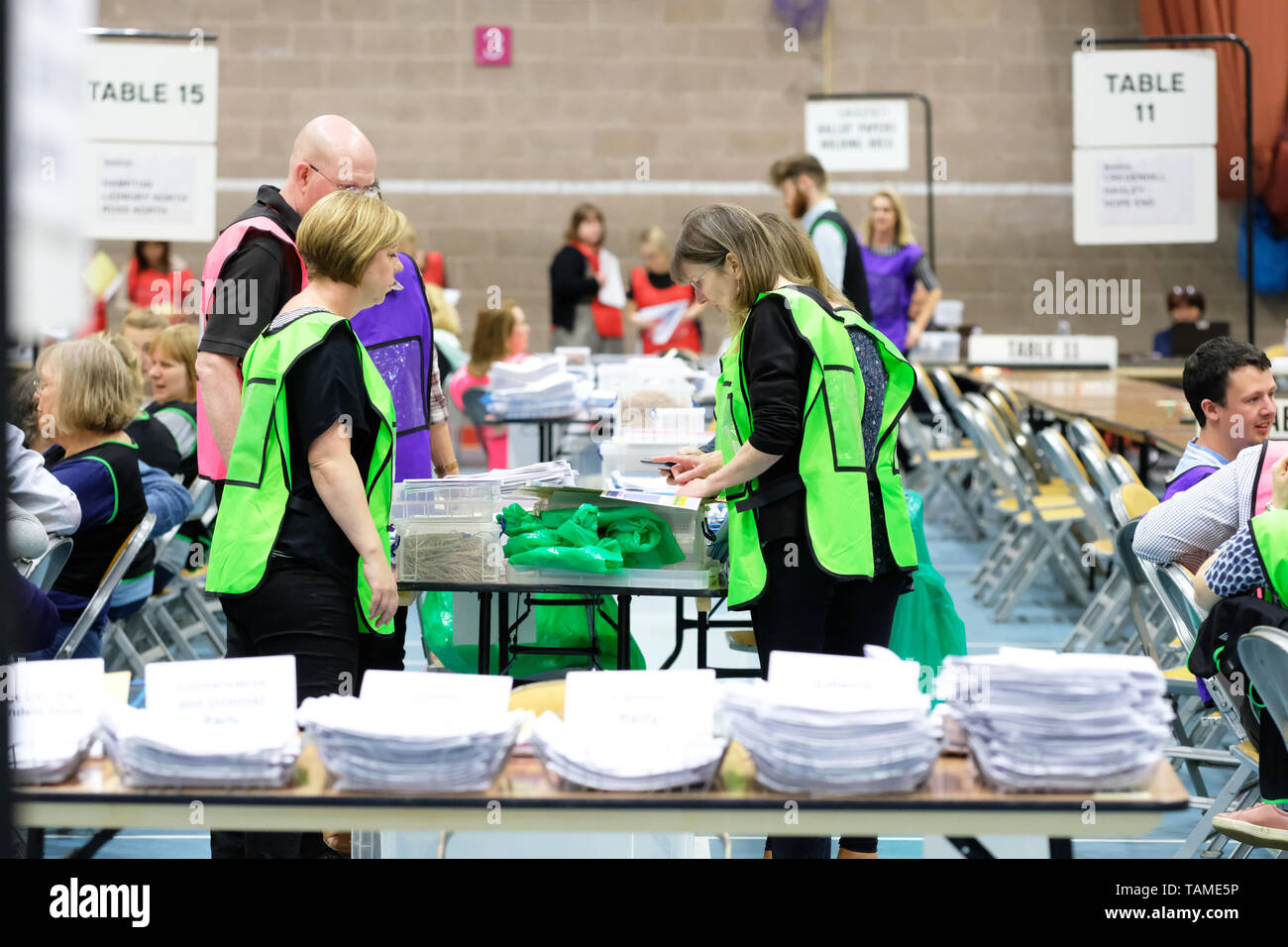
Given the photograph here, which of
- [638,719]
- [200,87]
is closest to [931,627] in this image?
[638,719]

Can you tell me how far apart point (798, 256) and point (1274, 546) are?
0.99 meters

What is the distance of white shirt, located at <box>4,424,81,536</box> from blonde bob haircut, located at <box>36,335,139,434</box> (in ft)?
0.83

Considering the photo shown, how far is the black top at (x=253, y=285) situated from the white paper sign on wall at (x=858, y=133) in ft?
26.0

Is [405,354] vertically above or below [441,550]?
above

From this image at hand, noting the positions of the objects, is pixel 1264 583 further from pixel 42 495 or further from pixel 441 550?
pixel 42 495

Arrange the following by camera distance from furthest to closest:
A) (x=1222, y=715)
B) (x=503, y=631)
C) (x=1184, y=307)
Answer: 1. (x=1184, y=307)
2. (x=503, y=631)
3. (x=1222, y=715)

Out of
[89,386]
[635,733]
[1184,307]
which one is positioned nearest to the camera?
[635,733]

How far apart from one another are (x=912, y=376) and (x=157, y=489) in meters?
2.27

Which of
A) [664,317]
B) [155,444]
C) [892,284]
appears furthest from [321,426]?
[664,317]

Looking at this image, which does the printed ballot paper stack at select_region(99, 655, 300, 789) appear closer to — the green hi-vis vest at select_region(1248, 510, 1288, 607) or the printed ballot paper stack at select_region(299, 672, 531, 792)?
the printed ballot paper stack at select_region(299, 672, 531, 792)

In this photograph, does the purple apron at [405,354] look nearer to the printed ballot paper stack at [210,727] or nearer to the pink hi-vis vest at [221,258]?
the pink hi-vis vest at [221,258]

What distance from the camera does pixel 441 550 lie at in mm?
2930
